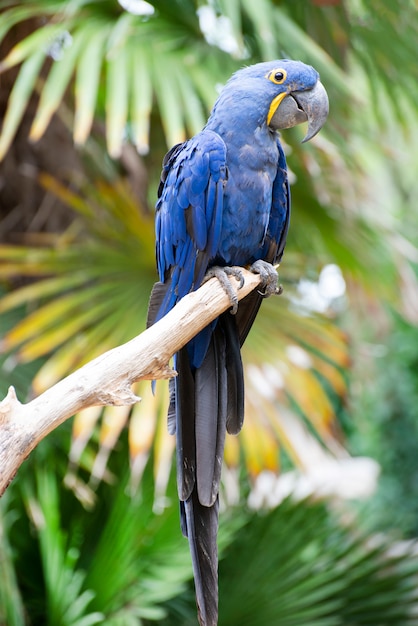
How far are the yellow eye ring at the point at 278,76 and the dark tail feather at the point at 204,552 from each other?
841 millimetres

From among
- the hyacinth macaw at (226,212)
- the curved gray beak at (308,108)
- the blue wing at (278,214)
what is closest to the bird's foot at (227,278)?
the hyacinth macaw at (226,212)

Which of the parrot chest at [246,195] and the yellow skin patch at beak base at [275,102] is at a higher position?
the yellow skin patch at beak base at [275,102]

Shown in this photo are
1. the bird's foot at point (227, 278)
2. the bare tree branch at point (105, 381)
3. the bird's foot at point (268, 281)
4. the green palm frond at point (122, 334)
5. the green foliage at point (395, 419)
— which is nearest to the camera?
the bare tree branch at point (105, 381)

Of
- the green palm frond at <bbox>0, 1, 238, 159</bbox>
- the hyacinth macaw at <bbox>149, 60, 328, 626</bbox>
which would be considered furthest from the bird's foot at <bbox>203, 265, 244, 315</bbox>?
the green palm frond at <bbox>0, 1, 238, 159</bbox>

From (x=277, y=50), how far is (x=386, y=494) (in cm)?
337

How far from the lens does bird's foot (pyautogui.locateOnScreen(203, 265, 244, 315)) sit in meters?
1.46

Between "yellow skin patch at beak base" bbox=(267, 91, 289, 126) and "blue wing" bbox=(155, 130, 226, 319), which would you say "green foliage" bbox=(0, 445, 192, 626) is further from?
"yellow skin patch at beak base" bbox=(267, 91, 289, 126)

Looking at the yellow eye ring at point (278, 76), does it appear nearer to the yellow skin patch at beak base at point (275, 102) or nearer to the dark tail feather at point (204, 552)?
the yellow skin patch at beak base at point (275, 102)

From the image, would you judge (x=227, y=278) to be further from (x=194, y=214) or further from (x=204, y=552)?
(x=204, y=552)

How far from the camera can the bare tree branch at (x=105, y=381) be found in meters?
1.13

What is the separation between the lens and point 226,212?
1.56m

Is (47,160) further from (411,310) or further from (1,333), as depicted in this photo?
(411,310)

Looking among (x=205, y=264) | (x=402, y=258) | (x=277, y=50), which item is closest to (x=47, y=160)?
(x=277, y=50)

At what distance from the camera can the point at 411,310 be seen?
2.65m
